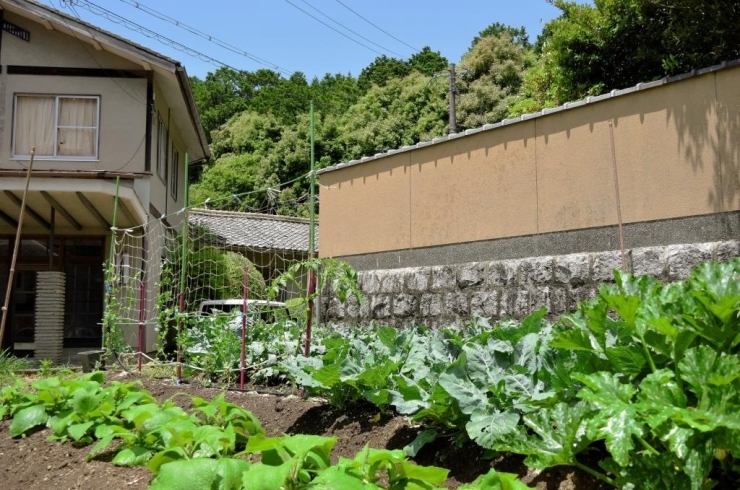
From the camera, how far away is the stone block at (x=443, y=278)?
364 inches

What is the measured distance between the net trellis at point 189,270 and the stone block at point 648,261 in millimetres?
3566

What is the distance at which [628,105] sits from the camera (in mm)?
7598

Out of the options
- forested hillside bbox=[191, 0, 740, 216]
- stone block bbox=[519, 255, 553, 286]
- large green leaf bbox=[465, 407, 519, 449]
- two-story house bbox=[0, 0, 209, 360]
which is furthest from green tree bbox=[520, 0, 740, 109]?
large green leaf bbox=[465, 407, 519, 449]

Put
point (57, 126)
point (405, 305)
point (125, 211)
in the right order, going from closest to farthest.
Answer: point (405, 305), point (125, 211), point (57, 126)

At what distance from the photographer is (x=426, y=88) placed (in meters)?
29.2

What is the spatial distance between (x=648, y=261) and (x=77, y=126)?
1091cm

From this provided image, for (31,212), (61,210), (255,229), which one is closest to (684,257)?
(61,210)

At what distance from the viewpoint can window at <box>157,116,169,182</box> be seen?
1504cm

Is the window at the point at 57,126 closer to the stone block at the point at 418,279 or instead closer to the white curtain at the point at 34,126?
the white curtain at the point at 34,126

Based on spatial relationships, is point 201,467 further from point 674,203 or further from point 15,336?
point 15,336

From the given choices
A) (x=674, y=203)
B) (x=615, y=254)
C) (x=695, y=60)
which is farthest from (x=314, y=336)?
(x=695, y=60)

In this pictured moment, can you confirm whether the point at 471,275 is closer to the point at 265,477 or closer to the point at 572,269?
the point at 572,269

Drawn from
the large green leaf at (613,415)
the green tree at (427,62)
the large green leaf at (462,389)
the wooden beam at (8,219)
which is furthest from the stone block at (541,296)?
the green tree at (427,62)

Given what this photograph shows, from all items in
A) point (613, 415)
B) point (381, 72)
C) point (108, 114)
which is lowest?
point (613, 415)
